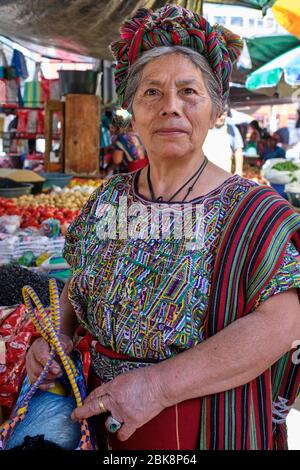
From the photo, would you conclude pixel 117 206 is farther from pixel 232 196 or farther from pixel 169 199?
pixel 232 196

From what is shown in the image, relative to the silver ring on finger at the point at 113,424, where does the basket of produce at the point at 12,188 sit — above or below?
above

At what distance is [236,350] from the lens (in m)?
1.22

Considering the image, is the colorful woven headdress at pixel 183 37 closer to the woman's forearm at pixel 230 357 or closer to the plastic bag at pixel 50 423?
the woman's forearm at pixel 230 357

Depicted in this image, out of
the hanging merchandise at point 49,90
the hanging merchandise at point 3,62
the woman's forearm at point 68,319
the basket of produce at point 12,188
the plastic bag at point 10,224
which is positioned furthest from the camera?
the hanging merchandise at point 49,90

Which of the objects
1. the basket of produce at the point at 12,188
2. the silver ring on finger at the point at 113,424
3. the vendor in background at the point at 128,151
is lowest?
the silver ring on finger at the point at 113,424

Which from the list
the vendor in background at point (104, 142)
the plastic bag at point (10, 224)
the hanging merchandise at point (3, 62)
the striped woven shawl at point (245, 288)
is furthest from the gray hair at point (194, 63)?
the hanging merchandise at point (3, 62)

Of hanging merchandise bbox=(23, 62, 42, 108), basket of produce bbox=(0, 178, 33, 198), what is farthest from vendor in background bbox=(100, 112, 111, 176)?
hanging merchandise bbox=(23, 62, 42, 108)

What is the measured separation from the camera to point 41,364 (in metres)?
1.45

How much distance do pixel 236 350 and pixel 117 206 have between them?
0.60 meters

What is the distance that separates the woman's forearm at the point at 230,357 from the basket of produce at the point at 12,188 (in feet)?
14.8

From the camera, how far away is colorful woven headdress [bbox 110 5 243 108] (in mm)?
1388

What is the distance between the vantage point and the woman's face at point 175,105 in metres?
1.40
